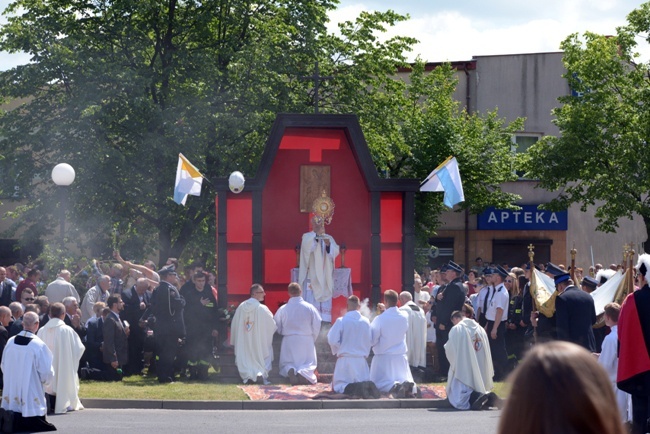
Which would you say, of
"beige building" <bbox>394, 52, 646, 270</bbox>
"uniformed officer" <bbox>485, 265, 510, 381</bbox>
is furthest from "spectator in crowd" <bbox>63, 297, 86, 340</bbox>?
"beige building" <bbox>394, 52, 646, 270</bbox>

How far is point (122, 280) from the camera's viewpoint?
20.5m

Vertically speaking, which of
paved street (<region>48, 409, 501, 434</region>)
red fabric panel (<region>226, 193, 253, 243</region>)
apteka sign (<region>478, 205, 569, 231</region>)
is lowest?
paved street (<region>48, 409, 501, 434</region>)

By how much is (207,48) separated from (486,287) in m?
11.6

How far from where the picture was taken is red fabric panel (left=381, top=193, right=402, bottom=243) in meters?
20.9

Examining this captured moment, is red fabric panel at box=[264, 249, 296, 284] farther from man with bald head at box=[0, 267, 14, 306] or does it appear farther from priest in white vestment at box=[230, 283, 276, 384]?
man with bald head at box=[0, 267, 14, 306]

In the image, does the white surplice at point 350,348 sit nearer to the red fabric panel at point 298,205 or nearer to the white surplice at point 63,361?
the white surplice at point 63,361

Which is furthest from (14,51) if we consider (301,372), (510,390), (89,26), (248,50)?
(510,390)

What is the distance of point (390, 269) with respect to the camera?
20.7 meters

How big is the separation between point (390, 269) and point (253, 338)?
12.8 feet

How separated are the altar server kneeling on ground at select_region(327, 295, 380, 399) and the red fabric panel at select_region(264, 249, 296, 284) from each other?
4436 millimetres

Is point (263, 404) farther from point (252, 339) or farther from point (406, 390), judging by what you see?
point (252, 339)

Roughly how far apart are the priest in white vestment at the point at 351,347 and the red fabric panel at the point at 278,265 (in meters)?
4.45

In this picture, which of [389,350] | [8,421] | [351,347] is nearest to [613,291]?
[389,350]

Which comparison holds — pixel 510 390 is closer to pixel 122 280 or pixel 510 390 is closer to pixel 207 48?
pixel 122 280
